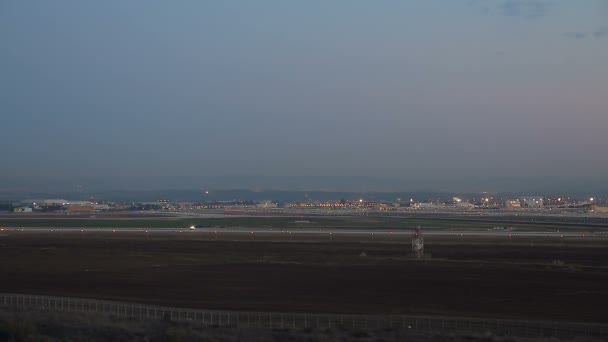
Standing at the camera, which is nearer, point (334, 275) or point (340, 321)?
point (340, 321)

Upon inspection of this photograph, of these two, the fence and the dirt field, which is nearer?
the fence

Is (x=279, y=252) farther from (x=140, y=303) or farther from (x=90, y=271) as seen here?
(x=140, y=303)

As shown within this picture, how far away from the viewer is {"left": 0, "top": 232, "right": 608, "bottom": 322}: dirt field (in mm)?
30344

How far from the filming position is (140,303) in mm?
30641

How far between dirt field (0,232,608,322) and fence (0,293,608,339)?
263 centimetres

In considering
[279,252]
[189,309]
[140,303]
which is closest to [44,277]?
[140,303]

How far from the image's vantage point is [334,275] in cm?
4053

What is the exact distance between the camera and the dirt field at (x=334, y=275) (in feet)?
99.6

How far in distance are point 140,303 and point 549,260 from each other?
1183 inches

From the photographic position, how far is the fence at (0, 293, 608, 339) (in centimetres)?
2327

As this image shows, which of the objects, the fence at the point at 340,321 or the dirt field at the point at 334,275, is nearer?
the fence at the point at 340,321

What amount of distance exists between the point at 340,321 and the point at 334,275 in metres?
15.9

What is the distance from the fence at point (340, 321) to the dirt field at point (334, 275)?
263 cm

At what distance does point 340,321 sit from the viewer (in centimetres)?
2470
